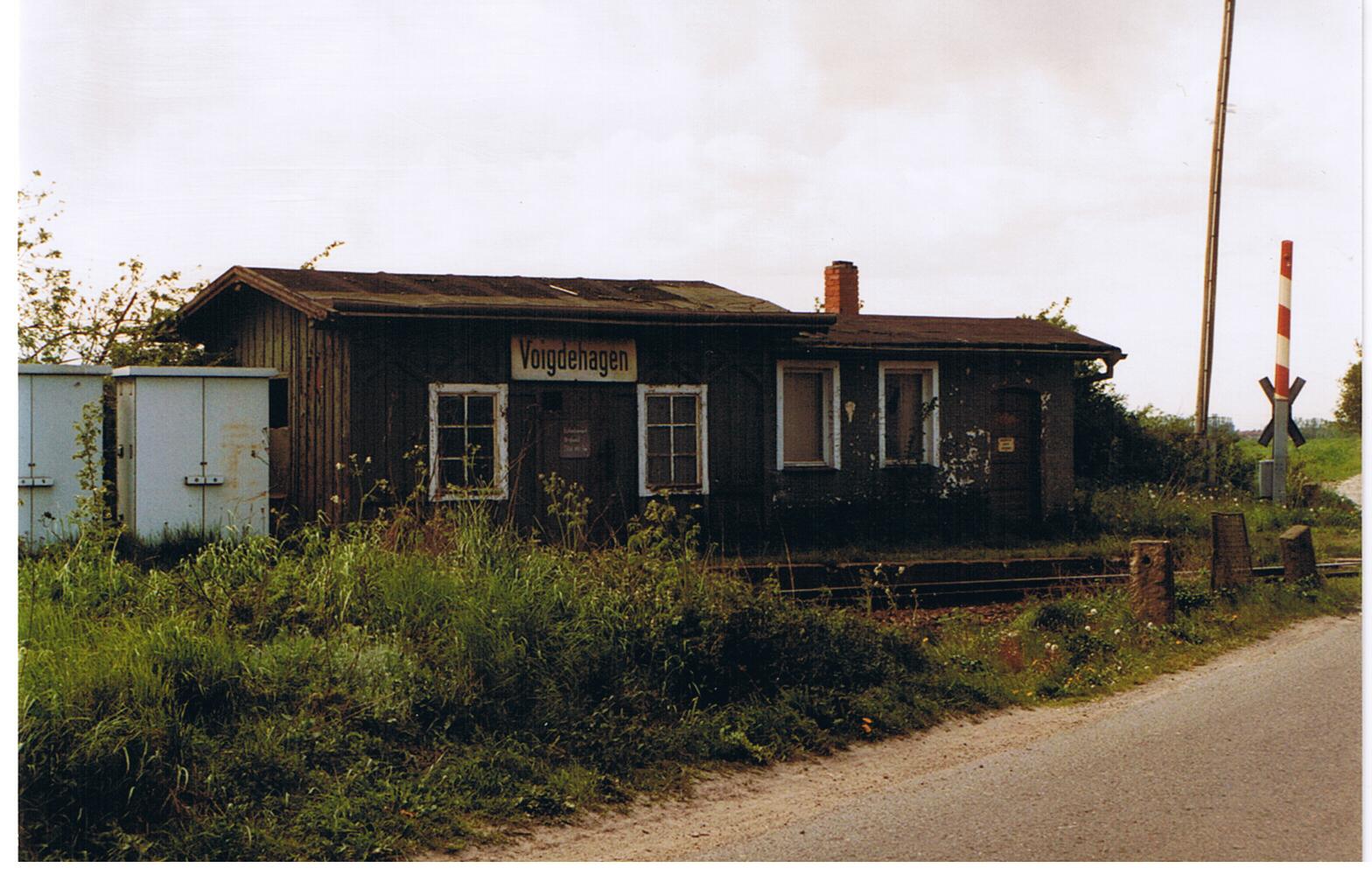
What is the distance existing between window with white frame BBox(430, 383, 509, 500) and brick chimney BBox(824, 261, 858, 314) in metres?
9.05

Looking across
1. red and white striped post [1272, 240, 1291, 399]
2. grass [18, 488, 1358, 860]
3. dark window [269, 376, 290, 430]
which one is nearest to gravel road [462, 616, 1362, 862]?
grass [18, 488, 1358, 860]

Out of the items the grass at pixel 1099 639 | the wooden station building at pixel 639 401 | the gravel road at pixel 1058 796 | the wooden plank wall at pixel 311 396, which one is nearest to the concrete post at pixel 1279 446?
Answer: the grass at pixel 1099 639

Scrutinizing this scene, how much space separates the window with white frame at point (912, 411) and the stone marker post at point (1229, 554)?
680cm

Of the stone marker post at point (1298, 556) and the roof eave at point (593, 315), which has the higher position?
the roof eave at point (593, 315)

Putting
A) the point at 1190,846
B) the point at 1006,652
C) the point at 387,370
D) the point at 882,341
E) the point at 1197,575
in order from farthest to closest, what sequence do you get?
1. the point at 882,341
2. the point at 387,370
3. the point at 1197,575
4. the point at 1006,652
5. the point at 1190,846

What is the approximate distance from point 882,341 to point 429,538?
10708 mm

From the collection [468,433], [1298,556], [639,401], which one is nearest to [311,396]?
[468,433]

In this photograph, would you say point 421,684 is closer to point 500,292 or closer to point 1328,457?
point 1328,457

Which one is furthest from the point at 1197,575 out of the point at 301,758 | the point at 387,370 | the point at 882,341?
the point at 301,758

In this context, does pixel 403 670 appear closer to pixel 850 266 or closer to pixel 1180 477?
pixel 850 266

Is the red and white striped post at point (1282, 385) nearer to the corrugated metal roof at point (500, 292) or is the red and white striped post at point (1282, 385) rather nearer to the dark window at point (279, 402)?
the corrugated metal roof at point (500, 292)

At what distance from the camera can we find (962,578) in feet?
45.5

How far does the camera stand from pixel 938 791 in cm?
632

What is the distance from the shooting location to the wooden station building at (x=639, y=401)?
1379cm
